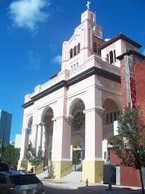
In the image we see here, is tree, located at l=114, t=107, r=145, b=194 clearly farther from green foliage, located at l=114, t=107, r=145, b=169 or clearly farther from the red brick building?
the red brick building

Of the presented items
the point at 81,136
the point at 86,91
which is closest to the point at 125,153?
the point at 86,91

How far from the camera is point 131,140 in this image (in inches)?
685

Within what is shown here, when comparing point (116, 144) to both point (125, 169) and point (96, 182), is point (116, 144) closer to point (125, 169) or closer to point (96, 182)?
point (125, 169)

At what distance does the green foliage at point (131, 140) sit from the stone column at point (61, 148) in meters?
17.8

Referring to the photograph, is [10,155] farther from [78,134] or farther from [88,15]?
[88,15]

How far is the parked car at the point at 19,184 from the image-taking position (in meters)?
11.6

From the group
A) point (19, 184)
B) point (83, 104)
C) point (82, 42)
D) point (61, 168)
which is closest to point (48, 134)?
point (83, 104)

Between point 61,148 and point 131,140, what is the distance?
760 inches

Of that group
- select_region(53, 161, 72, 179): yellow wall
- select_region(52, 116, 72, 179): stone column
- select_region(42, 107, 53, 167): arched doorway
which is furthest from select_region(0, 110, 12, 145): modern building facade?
select_region(53, 161, 72, 179): yellow wall

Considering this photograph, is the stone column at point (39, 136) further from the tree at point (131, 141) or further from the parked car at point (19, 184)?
the parked car at point (19, 184)

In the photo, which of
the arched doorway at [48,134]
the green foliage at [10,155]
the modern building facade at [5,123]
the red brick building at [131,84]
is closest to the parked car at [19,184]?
the red brick building at [131,84]

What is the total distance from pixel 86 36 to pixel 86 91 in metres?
17.0

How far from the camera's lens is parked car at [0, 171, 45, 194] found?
11570 millimetres

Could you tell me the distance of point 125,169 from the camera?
86.7ft
